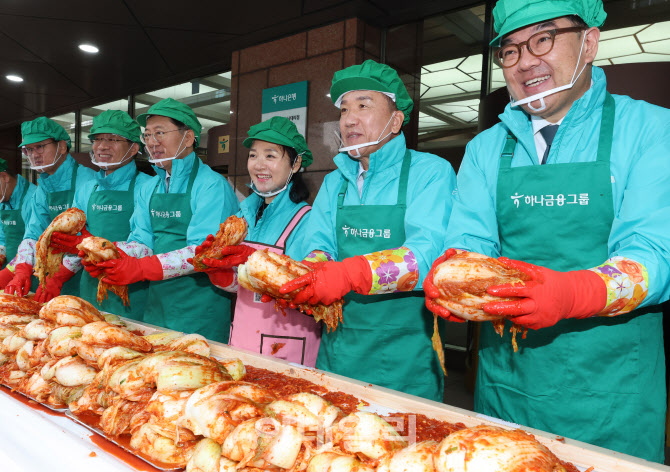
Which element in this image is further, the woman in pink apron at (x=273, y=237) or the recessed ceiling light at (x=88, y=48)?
the recessed ceiling light at (x=88, y=48)

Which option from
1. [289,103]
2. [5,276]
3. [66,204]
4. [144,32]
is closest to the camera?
[5,276]

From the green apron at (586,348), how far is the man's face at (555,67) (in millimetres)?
146

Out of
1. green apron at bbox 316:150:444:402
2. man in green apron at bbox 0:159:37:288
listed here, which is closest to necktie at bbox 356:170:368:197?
green apron at bbox 316:150:444:402

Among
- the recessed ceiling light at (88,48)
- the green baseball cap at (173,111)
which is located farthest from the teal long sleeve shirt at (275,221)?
the recessed ceiling light at (88,48)

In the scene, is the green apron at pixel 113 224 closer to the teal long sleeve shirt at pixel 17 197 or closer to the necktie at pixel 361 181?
the teal long sleeve shirt at pixel 17 197

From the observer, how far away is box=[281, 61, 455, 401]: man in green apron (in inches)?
89.7

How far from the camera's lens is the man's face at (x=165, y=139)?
341 cm

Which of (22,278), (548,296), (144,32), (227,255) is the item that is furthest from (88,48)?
(548,296)

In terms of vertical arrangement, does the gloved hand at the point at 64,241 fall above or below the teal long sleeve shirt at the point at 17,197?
below

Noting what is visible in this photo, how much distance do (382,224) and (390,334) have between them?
20.9 inches

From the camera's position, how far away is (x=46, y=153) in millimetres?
4348

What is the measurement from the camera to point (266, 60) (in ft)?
16.7

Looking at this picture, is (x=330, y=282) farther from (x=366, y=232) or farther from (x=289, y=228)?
(x=289, y=228)

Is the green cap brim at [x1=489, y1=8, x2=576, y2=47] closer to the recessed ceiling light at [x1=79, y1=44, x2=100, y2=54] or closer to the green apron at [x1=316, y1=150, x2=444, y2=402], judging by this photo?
the green apron at [x1=316, y1=150, x2=444, y2=402]
